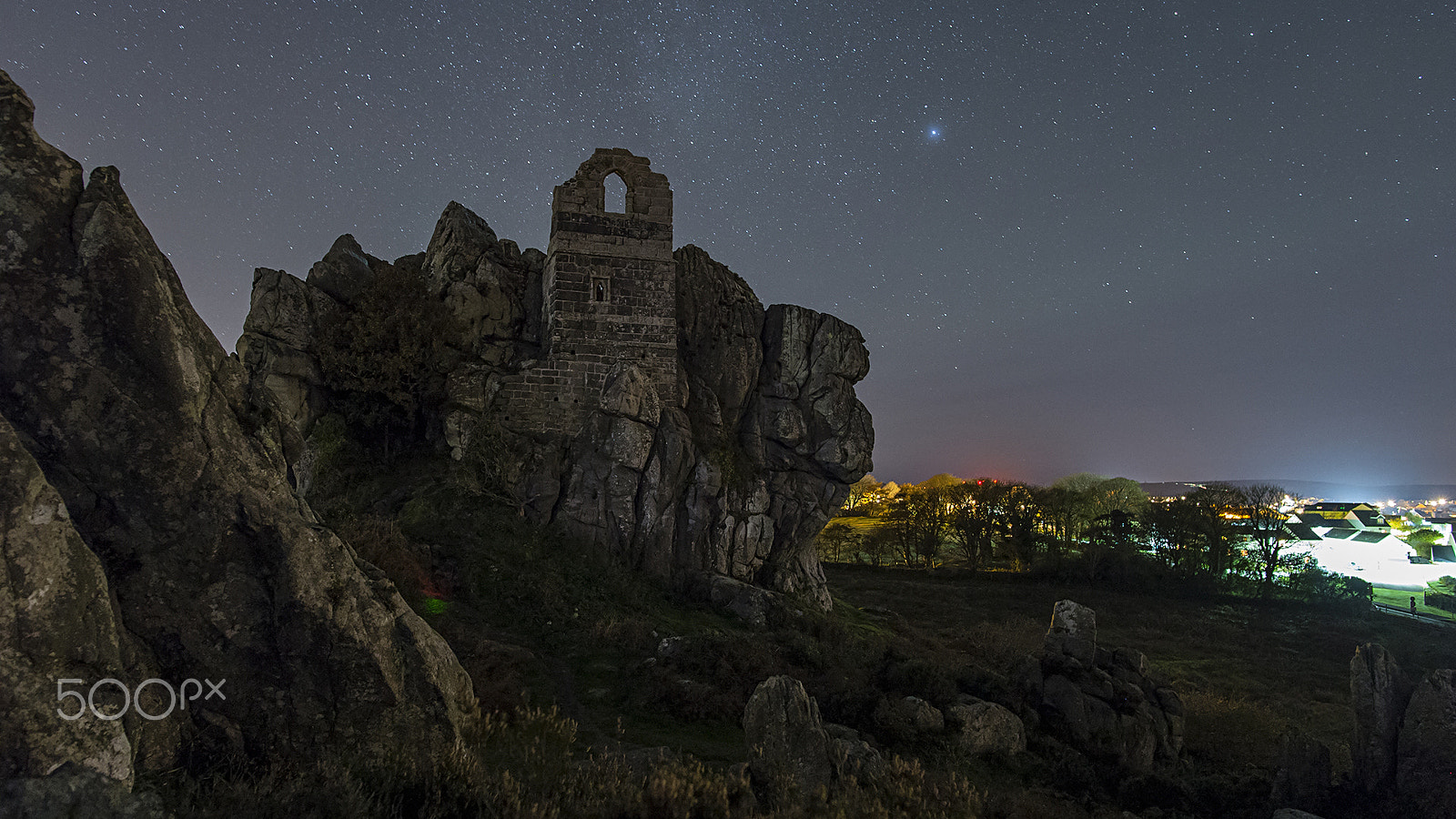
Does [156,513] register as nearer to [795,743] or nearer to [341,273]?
[795,743]

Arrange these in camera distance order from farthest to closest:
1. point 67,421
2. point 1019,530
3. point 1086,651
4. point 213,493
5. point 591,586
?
point 1019,530 → point 591,586 → point 1086,651 → point 213,493 → point 67,421

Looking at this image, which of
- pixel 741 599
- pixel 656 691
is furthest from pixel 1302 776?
pixel 741 599

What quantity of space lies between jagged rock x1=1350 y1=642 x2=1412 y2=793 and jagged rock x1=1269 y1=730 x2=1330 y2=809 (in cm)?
120

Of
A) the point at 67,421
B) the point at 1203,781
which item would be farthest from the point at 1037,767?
the point at 67,421

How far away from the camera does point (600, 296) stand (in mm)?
28750

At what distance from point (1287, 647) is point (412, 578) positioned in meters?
42.9

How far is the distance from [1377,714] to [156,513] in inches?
868

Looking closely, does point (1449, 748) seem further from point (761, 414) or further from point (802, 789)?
point (761, 414)

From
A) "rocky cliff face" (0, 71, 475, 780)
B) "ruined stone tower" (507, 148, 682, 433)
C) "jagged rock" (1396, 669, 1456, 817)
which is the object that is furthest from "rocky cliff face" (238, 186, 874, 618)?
"rocky cliff face" (0, 71, 475, 780)

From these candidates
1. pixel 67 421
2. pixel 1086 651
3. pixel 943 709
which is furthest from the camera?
pixel 1086 651

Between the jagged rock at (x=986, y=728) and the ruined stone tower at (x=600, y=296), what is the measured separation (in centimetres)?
1691

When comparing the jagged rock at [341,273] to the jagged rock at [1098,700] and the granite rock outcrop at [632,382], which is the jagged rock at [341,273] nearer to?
the granite rock outcrop at [632,382]

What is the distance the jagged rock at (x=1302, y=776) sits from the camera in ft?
45.6

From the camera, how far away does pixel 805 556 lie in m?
33.8
